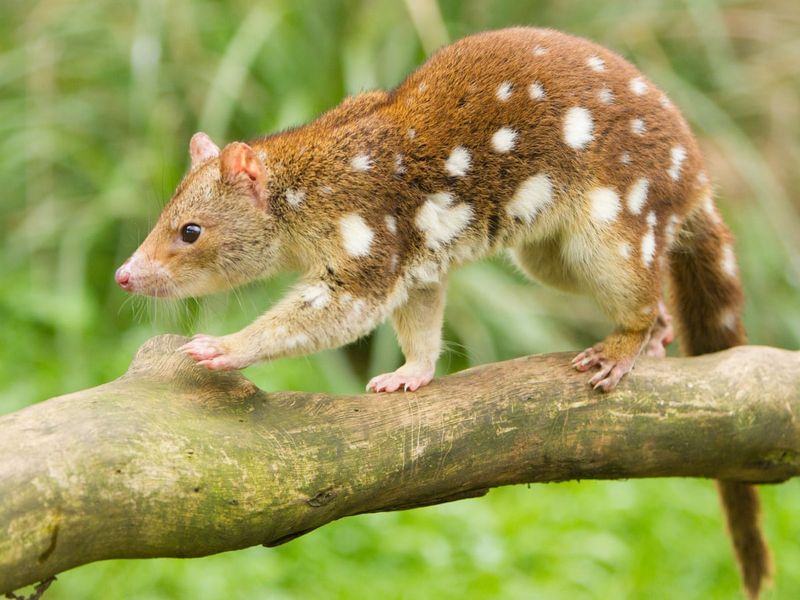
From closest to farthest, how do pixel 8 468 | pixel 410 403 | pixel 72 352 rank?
1. pixel 8 468
2. pixel 410 403
3. pixel 72 352

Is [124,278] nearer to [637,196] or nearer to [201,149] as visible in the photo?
[201,149]

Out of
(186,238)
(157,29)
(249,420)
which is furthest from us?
(157,29)

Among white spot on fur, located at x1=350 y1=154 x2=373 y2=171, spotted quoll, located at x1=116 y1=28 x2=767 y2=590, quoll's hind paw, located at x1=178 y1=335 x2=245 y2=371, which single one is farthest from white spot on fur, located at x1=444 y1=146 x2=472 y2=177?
quoll's hind paw, located at x1=178 y1=335 x2=245 y2=371

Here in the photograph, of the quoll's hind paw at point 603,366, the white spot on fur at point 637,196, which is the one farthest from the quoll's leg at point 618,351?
the white spot on fur at point 637,196

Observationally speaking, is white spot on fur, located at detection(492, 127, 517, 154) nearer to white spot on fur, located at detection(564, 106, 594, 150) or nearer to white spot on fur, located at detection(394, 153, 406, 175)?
white spot on fur, located at detection(564, 106, 594, 150)

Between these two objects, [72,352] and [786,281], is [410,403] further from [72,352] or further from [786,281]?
[786,281]

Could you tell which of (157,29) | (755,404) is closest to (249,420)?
(755,404)

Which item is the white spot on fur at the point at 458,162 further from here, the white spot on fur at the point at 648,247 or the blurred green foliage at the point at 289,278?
the blurred green foliage at the point at 289,278
